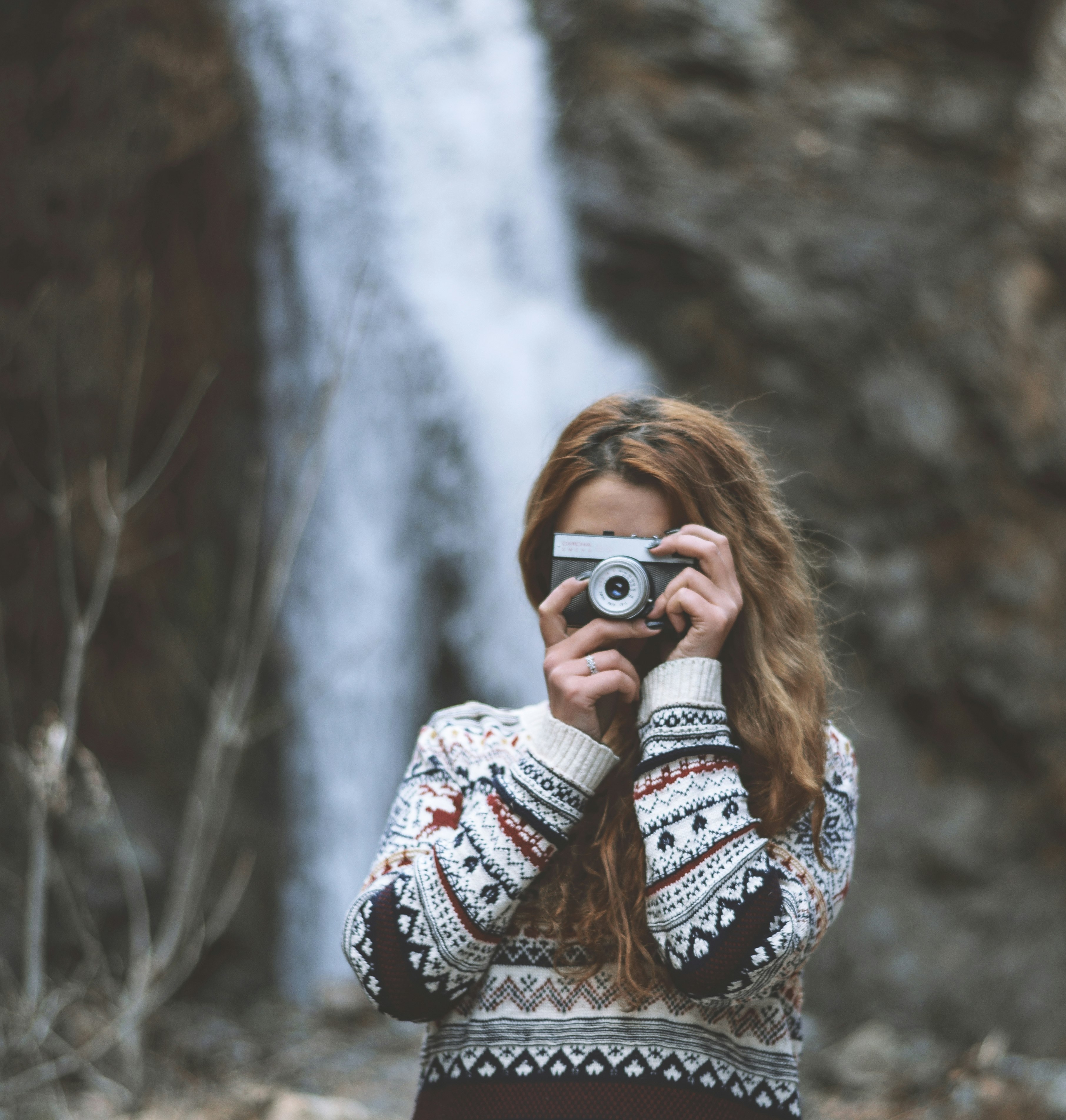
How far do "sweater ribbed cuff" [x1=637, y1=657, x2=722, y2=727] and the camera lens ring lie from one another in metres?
0.08

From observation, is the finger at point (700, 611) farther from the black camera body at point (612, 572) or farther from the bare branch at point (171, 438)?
the bare branch at point (171, 438)

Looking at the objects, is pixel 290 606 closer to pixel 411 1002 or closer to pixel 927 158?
pixel 927 158

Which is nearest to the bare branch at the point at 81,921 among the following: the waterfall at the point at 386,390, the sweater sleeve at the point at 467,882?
the waterfall at the point at 386,390

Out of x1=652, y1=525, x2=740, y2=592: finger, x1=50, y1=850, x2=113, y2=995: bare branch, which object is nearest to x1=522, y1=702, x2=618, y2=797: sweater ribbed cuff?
x1=652, y1=525, x2=740, y2=592: finger

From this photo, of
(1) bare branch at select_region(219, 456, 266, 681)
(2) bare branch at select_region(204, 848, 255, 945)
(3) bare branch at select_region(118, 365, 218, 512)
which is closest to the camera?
(2) bare branch at select_region(204, 848, 255, 945)

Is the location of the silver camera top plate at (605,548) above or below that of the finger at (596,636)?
above

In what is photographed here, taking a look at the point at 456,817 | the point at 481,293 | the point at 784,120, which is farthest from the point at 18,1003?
the point at 784,120

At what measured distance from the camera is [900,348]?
5492 millimetres

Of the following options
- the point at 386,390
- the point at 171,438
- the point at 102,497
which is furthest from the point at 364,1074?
the point at 386,390

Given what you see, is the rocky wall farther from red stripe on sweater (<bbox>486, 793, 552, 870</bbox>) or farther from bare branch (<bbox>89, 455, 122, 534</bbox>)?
red stripe on sweater (<bbox>486, 793, 552, 870</bbox>)

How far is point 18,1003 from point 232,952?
2.68 meters

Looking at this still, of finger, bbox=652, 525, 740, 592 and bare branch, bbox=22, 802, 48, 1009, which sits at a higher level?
finger, bbox=652, 525, 740, 592

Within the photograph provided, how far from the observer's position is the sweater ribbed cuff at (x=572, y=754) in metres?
1.16

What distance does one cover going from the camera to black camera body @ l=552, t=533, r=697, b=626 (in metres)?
1.22
